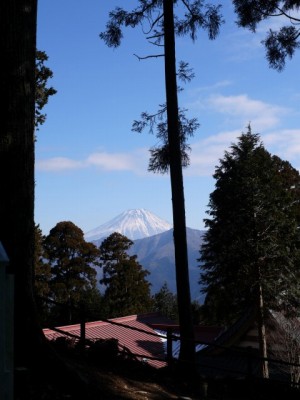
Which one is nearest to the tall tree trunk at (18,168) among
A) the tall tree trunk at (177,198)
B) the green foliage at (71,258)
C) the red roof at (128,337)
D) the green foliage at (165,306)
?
the tall tree trunk at (177,198)

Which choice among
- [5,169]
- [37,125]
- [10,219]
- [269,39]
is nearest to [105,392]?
[10,219]

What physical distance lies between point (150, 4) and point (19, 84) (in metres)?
7.14

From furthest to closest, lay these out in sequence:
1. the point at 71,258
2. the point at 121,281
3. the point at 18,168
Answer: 1. the point at 121,281
2. the point at 71,258
3. the point at 18,168

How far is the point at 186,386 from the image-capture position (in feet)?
27.4

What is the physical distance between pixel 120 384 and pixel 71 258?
41.2 m

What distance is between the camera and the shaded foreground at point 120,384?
198 inches

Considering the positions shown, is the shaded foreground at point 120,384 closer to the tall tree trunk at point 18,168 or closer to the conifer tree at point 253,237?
the tall tree trunk at point 18,168

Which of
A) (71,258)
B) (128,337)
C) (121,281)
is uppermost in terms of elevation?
(71,258)

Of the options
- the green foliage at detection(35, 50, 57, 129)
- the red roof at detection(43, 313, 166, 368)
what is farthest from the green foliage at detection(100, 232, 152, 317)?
the green foliage at detection(35, 50, 57, 129)

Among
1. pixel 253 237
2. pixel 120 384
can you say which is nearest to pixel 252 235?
pixel 253 237

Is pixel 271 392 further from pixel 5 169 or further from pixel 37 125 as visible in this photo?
pixel 37 125

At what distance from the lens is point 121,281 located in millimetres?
47625

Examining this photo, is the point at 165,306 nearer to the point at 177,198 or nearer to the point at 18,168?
the point at 177,198

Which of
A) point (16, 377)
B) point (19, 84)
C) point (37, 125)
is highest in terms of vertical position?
point (37, 125)
